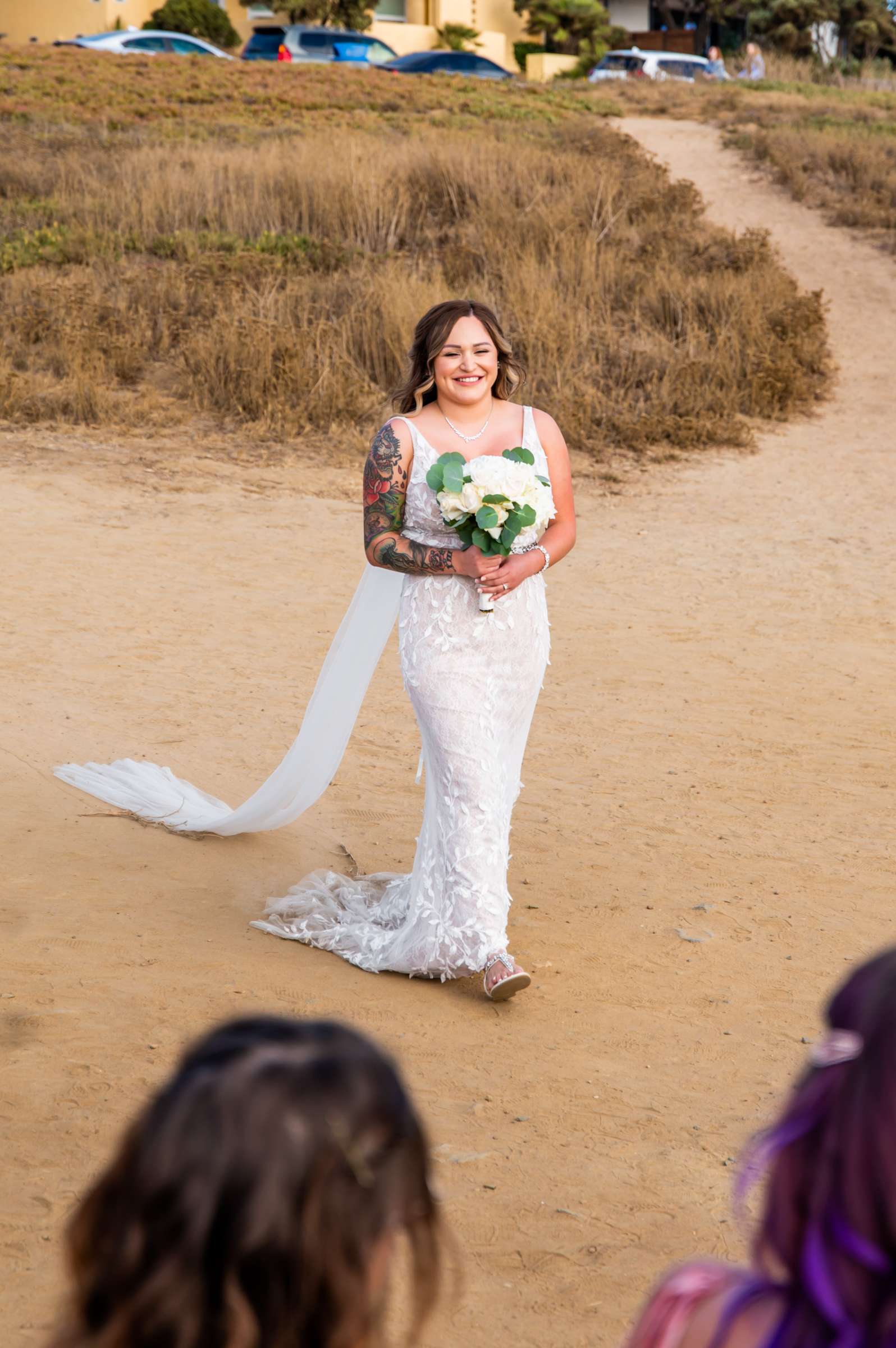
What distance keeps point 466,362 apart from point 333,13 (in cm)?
4417

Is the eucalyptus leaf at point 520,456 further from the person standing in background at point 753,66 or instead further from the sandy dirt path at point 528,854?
the person standing in background at point 753,66

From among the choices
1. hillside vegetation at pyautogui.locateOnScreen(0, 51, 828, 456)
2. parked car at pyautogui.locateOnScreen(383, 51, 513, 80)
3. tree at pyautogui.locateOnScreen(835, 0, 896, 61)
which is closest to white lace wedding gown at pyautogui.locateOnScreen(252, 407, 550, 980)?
hillside vegetation at pyautogui.locateOnScreen(0, 51, 828, 456)

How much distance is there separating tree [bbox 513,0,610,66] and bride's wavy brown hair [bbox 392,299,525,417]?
45.1 m

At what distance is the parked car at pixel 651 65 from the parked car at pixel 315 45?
6.60 metres

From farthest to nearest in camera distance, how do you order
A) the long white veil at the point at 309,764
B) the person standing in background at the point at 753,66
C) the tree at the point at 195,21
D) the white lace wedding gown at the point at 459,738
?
the tree at the point at 195,21 → the person standing in background at the point at 753,66 → the long white veil at the point at 309,764 → the white lace wedding gown at the point at 459,738

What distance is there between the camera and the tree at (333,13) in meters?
A: 43.5

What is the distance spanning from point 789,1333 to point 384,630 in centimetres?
424

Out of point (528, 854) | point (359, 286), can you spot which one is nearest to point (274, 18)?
point (359, 286)

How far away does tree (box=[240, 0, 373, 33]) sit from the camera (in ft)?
143

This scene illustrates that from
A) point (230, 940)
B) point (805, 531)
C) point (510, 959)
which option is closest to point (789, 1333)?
point (510, 959)

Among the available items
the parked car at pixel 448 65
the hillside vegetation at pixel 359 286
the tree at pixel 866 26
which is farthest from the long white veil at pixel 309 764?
the tree at pixel 866 26

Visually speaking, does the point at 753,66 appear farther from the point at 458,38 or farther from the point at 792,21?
the point at 792,21

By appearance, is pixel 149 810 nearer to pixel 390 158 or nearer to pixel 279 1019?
pixel 279 1019

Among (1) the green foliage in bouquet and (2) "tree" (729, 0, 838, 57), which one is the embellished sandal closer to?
(1) the green foliage in bouquet
